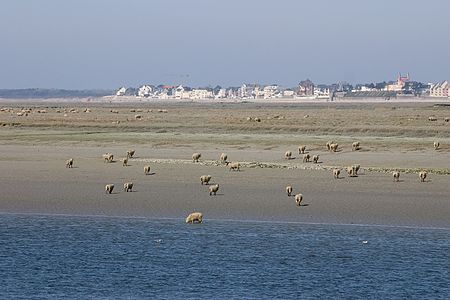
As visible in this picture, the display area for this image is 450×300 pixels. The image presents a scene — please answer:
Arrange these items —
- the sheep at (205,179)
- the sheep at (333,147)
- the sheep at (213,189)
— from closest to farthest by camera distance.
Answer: the sheep at (213,189)
the sheep at (205,179)
the sheep at (333,147)

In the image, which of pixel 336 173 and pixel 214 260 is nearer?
pixel 214 260

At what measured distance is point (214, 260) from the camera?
14.9 m

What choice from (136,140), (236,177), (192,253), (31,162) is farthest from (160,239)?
(136,140)

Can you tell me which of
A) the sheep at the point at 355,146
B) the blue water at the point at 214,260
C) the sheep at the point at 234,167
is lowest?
the sheep at the point at 355,146

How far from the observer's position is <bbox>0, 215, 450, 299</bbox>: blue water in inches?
503

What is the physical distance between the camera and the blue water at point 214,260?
12.8 meters

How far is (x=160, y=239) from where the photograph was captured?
16.7 meters

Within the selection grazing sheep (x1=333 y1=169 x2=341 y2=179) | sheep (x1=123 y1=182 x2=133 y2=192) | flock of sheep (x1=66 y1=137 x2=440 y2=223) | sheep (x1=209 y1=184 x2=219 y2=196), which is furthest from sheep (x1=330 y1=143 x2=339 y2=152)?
sheep (x1=123 y1=182 x2=133 y2=192)

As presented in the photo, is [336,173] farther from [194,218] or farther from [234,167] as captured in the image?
[194,218]

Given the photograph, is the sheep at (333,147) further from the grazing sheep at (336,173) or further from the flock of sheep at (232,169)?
the grazing sheep at (336,173)

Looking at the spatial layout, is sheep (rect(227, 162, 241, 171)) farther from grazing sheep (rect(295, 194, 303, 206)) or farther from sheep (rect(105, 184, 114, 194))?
grazing sheep (rect(295, 194, 303, 206))

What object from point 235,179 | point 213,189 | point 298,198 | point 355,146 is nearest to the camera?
point 298,198

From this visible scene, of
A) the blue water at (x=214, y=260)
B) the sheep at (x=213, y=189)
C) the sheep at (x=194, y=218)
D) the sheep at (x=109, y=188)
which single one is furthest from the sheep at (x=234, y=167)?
the sheep at (x=194, y=218)

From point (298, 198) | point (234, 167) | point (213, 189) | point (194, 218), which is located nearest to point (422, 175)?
point (298, 198)
